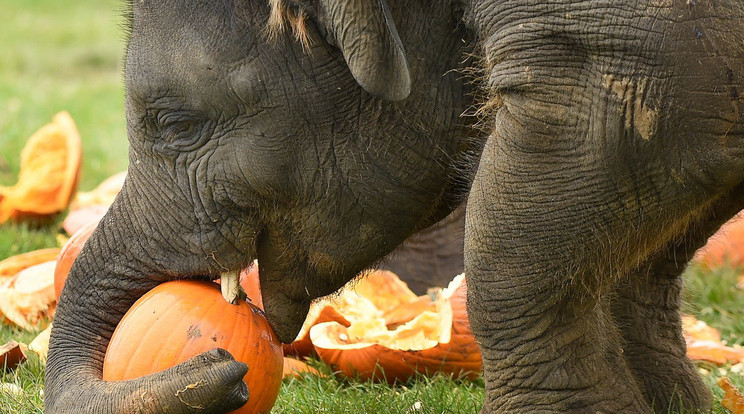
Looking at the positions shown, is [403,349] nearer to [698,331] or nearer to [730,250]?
[698,331]

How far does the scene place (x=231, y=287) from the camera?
136 inches

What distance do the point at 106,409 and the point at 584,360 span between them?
130 centimetres

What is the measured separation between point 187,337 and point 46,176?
3313 millimetres

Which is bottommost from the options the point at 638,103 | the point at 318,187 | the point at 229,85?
the point at 318,187

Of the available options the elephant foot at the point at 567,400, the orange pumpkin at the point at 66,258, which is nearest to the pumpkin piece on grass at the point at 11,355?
the orange pumpkin at the point at 66,258

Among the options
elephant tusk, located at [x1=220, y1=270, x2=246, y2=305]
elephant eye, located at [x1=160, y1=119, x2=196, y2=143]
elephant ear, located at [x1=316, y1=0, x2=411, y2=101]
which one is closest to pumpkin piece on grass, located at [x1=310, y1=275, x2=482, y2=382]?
elephant tusk, located at [x1=220, y1=270, x2=246, y2=305]

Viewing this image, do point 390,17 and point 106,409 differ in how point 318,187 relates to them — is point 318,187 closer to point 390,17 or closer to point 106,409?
point 390,17

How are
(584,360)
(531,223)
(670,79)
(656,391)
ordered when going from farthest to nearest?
(656,391) < (584,360) < (531,223) < (670,79)

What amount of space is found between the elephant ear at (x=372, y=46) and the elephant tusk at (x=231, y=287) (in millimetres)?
790

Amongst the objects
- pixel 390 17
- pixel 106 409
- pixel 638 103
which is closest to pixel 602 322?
pixel 638 103

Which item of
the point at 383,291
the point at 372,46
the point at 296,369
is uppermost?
the point at 372,46

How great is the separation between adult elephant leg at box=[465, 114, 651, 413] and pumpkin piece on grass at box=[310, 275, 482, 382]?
0.84 m

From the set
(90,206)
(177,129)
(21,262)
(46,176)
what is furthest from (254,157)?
(46,176)

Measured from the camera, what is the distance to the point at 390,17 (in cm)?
304
